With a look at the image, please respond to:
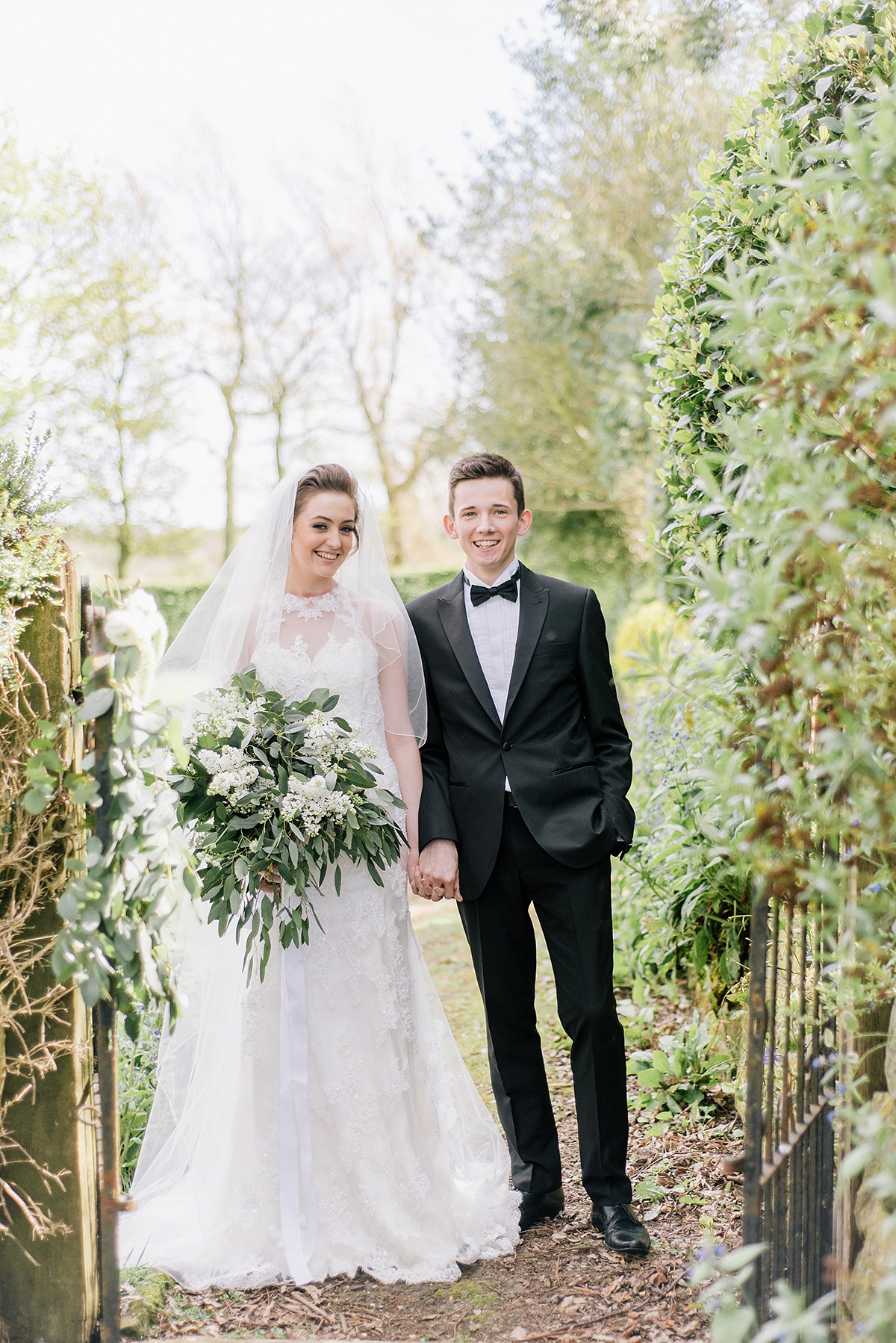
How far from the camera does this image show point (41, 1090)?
2322mm

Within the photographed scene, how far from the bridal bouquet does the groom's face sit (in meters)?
0.72

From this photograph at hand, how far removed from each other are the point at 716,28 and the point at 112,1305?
27.6 ft

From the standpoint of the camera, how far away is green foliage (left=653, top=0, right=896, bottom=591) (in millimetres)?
2381

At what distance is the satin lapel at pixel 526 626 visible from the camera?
313cm

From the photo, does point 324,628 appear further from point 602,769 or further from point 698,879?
point 698,879

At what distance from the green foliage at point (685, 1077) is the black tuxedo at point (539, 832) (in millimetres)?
770

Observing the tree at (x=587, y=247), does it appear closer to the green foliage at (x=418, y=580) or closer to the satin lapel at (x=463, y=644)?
the green foliage at (x=418, y=580)

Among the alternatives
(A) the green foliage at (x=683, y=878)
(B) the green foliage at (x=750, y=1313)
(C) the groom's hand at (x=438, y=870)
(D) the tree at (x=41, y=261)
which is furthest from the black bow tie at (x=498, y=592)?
(D) the tree at (x=41, y=261)

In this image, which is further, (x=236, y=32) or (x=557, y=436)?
(x=236, y=32)

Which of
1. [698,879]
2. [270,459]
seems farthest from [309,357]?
[698,879]

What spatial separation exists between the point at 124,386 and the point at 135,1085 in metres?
17.0

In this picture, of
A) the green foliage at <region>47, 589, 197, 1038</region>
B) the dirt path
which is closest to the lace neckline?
the green foliage at <region>47, 589, 197, 1038</region>

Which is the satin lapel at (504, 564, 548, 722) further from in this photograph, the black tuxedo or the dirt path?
the dirt path

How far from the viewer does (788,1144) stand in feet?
6.54
